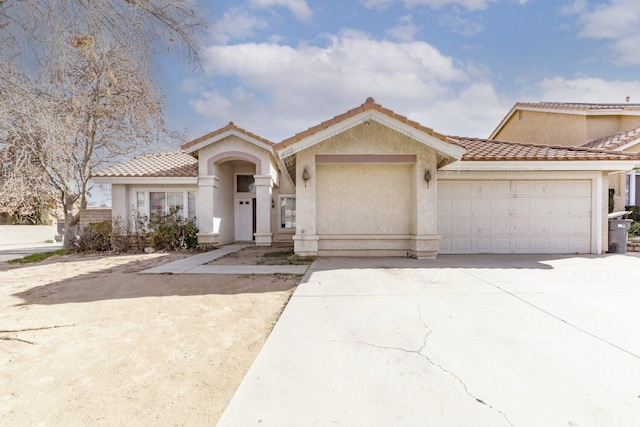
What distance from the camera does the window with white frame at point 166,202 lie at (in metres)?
13.6

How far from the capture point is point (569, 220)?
979cm

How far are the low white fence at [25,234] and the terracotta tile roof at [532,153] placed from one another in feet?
103

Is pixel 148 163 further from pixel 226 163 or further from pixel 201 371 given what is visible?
pixel 201 371

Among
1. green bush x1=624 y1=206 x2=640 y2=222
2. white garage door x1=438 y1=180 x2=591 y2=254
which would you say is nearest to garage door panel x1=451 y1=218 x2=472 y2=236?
white garage door x1=438 y1=180 x2=591 y2=254

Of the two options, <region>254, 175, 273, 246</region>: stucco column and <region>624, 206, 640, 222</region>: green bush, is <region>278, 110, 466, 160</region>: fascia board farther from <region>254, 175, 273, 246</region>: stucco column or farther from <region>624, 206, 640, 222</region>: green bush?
<region>624, 206, 640, 222</region>: green bush

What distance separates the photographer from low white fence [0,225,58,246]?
21784 millimetres

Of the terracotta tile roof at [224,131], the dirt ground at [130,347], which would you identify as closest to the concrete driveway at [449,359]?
the dirt ground at [130,347]

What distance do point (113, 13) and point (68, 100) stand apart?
261cm

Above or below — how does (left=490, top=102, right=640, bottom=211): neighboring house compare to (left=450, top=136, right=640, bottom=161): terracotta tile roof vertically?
above

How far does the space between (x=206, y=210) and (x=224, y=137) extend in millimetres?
3453

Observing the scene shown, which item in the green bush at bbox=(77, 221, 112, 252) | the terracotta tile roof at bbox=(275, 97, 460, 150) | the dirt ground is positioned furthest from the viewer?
the green bush at bbox=(77, 221, 112, 252)

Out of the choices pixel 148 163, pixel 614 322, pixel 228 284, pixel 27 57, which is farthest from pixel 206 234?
pixel 614 322

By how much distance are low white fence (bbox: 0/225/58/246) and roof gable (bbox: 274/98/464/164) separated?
2687cm

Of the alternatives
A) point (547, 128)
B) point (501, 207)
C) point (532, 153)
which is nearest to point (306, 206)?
point (501, 207)
